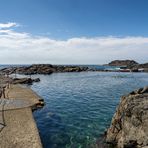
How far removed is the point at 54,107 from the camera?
35969 mm

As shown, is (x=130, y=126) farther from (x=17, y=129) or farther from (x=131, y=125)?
(x=17, y=129)

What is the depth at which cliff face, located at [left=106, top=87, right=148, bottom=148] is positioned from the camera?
1667 centimetres

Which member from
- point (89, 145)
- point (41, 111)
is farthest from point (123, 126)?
point (41, 111)

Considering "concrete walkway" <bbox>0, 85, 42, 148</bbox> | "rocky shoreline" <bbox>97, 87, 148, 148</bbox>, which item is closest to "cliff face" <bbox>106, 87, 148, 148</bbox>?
"rocky shoreline" <bbox>97, 87, 148, 148</bbox>

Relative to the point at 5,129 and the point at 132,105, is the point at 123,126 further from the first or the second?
the point at 5,129

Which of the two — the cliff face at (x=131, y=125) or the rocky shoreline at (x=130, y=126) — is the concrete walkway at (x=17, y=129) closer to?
the rocky shoreline at (x=130, y=126)

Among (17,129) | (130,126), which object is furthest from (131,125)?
(17,129)

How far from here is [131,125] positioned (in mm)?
17906

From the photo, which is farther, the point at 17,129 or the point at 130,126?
the point at 17,129

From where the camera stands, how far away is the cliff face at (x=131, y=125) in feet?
54.7

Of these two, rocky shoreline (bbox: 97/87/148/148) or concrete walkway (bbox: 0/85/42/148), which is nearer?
rocky shoreline (bbox: 97/87/148/148)

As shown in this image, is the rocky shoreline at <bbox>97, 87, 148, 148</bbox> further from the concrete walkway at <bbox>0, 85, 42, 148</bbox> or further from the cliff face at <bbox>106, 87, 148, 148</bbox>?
the concrete walkway at <bbox>0, 85, 42, 148</bbox>

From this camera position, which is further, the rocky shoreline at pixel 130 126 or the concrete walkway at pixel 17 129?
the concrete walkway at pixel 17 129

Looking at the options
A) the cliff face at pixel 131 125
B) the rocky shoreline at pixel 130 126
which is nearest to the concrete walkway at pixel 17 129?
the rocky shoreline at pixel 130 126
